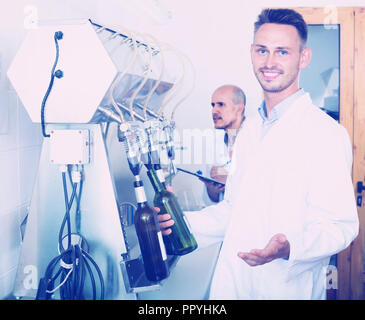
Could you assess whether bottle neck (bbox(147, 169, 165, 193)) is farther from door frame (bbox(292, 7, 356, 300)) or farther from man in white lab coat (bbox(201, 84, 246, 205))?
door frame (bbox(292, 7, 356, 300))

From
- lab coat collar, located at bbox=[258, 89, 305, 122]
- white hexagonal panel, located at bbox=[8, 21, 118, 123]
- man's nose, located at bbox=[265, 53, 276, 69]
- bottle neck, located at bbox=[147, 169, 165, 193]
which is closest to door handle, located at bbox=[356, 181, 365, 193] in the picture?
lab coat collar, located at bbox=[258, 89, 305, 122]

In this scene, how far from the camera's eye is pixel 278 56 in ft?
3.58

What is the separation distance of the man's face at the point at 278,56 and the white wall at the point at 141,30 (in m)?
0.04

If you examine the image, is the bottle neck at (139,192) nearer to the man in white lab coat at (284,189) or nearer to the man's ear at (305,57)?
the man in white lab coat at (284,189)

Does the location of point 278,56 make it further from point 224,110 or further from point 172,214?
point 172,214

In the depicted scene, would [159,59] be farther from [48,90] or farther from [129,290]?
[129,290]

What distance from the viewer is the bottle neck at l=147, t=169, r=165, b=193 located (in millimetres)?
1097

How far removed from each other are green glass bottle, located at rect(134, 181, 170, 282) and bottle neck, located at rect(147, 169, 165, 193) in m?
0.12

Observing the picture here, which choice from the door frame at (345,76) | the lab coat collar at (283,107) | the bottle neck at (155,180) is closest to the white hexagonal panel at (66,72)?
the bottle neck at (155,180)

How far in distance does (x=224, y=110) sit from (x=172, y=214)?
377mm

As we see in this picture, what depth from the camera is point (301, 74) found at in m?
1.15

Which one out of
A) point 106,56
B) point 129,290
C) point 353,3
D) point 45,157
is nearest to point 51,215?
point 45,157

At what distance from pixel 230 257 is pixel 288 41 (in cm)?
66

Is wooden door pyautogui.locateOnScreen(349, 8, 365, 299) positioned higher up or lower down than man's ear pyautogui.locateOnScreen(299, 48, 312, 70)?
lower down
